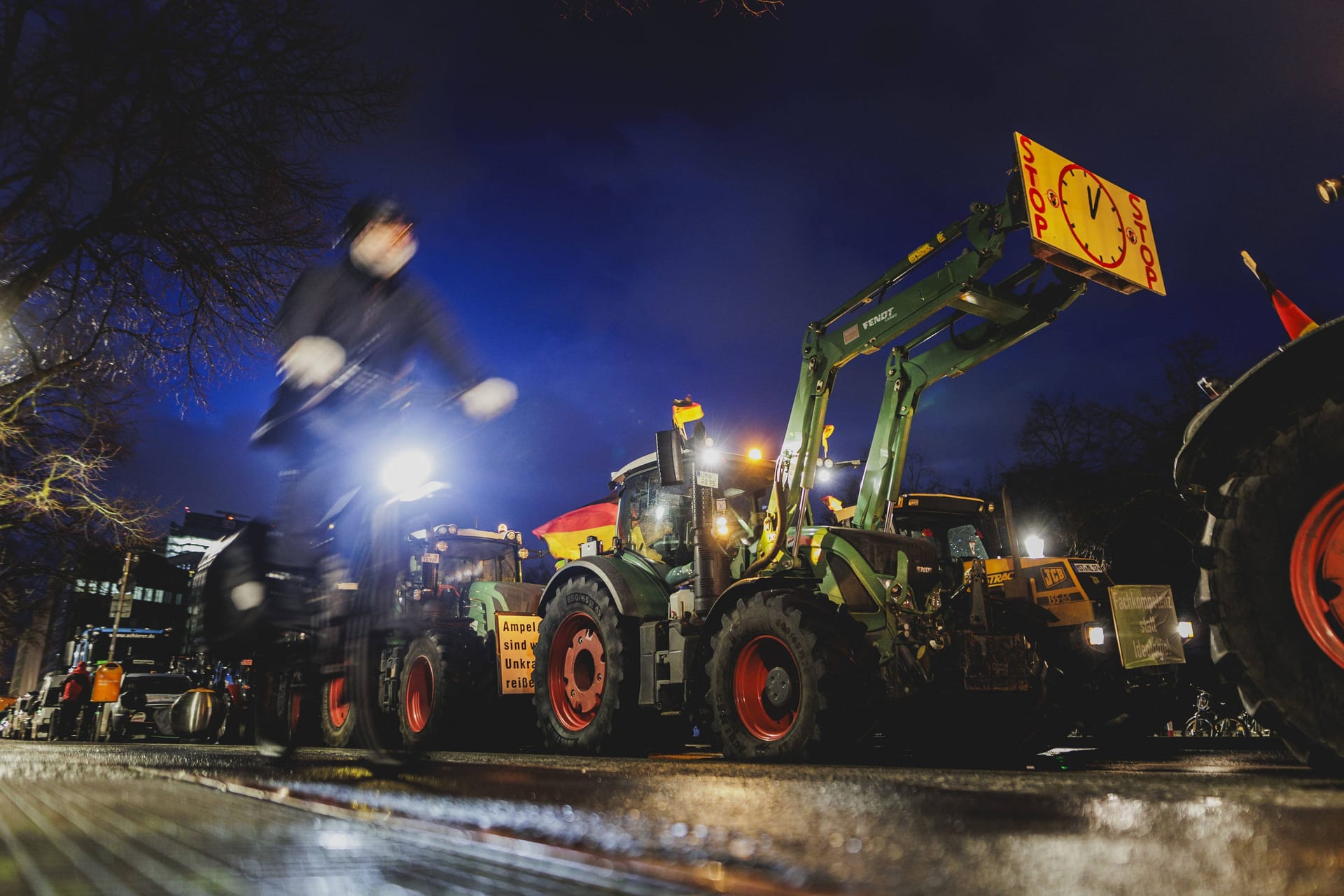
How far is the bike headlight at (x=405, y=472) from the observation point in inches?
163

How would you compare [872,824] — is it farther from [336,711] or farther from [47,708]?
[47,708]

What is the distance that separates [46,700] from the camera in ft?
52.7

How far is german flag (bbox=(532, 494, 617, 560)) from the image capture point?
8820mm

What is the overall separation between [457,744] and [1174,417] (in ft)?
72.4

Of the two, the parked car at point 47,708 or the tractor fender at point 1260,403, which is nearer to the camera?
the tractor fender at point 1260,403

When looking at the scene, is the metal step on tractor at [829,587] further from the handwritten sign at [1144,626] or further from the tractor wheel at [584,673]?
the handwritten sign at [1144,626]

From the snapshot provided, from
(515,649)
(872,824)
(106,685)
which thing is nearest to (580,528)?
(515,649)

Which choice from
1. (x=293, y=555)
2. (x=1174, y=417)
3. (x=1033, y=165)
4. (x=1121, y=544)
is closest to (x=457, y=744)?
(x=293, y=555)

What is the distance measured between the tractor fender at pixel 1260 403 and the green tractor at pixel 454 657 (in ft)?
20.0

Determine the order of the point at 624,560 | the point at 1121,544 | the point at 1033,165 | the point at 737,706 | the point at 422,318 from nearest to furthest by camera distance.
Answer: the point at 422,318 < the point at 737,706 < the point at 1033,165 < the point at 624,560 < the point at 1121,544

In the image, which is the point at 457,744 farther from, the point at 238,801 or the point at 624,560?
the point at 238,801

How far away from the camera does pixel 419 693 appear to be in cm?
878

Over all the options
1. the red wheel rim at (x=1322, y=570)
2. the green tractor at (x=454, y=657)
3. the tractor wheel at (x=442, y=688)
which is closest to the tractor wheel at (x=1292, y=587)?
the red wheel rim at (x=1322, y=570)

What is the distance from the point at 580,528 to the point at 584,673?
2543mm
